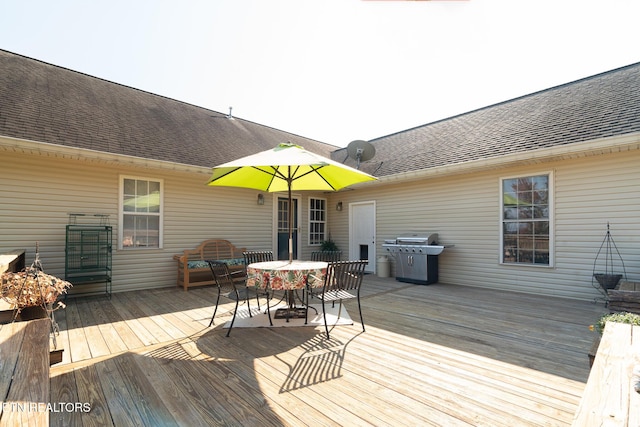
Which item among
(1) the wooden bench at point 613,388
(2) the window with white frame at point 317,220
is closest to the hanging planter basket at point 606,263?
(1) the wooden bench at point 613,388

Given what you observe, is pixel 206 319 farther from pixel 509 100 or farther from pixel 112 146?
pixel 509 100

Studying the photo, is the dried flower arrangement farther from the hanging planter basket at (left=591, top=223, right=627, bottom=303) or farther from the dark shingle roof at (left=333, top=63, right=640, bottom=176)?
the hanging planter basket at (left=591, top=223, right=627, bottom=303)

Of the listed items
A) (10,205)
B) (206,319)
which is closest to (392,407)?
(206,319)

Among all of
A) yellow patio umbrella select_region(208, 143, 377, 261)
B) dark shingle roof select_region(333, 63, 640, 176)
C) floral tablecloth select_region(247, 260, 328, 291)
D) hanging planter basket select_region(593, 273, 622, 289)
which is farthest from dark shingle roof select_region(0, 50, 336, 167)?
hanging planter basket select_region(593, 273, 622, 289)

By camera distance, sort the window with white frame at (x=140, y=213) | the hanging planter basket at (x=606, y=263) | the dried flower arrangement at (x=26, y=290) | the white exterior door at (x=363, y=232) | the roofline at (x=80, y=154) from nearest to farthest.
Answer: the dried flower arrangement at (x=26, y=290) → the roofline at (x=80, y=154) → the hanging planter basket at (x=606, y=263) → the window with white frame at (x=140, y=213) → the white exterior door at (x=363, y=232)

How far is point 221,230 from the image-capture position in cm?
733

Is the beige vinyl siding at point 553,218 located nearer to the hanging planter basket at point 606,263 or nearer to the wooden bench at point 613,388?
the hanging planter basket at point 606,263

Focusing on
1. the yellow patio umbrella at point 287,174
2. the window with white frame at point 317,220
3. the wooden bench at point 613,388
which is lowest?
the wooden bench at point 613,388

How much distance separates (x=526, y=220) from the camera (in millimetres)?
5957

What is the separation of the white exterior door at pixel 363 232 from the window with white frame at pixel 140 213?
17.0 feet

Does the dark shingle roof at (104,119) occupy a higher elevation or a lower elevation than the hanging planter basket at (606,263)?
higher

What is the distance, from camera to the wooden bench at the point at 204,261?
20.3 ft

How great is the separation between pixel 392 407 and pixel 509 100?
343 inches

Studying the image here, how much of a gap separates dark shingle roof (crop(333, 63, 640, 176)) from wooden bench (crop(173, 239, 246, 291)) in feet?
14.7
